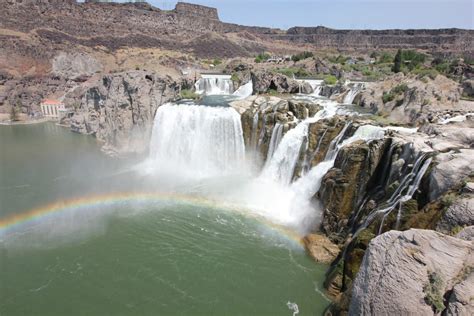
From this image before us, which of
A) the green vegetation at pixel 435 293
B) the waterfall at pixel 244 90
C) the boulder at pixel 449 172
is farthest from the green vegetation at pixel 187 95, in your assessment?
the green vegetation at pixel 435 293

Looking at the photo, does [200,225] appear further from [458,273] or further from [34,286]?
[458,273]

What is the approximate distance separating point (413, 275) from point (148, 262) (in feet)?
32.9

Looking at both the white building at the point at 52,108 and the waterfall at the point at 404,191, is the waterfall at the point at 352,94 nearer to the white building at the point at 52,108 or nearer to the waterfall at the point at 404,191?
the waterfall at the point at 404,191

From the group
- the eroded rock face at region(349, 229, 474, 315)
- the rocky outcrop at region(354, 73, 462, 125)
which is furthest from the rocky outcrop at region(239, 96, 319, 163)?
the eroded rock face at region(349, 229, 474, 315)

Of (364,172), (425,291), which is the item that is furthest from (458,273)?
(364,172)

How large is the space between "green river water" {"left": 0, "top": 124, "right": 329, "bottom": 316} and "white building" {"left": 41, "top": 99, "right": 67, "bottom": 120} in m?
25.9

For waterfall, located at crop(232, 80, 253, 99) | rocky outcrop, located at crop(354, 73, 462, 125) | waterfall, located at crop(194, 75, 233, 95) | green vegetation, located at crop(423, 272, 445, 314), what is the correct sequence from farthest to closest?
waterfall, located at crop(194, 75, 233, 95), waterfall, located at crop(232, 80, 253, 99), rocky outcrop, located at crop(354, 73, 462, 125), green vegetation, located at crop(423, 272, 445, 314)

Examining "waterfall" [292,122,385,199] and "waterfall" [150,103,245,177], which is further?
"waterfall" [150,103,245,177]

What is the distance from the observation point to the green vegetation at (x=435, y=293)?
17.6ft

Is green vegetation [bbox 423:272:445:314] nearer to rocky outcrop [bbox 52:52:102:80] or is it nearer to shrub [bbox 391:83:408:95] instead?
shrub [bbox 391:83:408:95]

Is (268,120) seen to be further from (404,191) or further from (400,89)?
(404,191)

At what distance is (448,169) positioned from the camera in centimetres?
960

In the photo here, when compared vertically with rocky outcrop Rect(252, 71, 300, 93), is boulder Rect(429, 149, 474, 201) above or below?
below

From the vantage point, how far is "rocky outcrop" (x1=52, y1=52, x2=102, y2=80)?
166 feet
